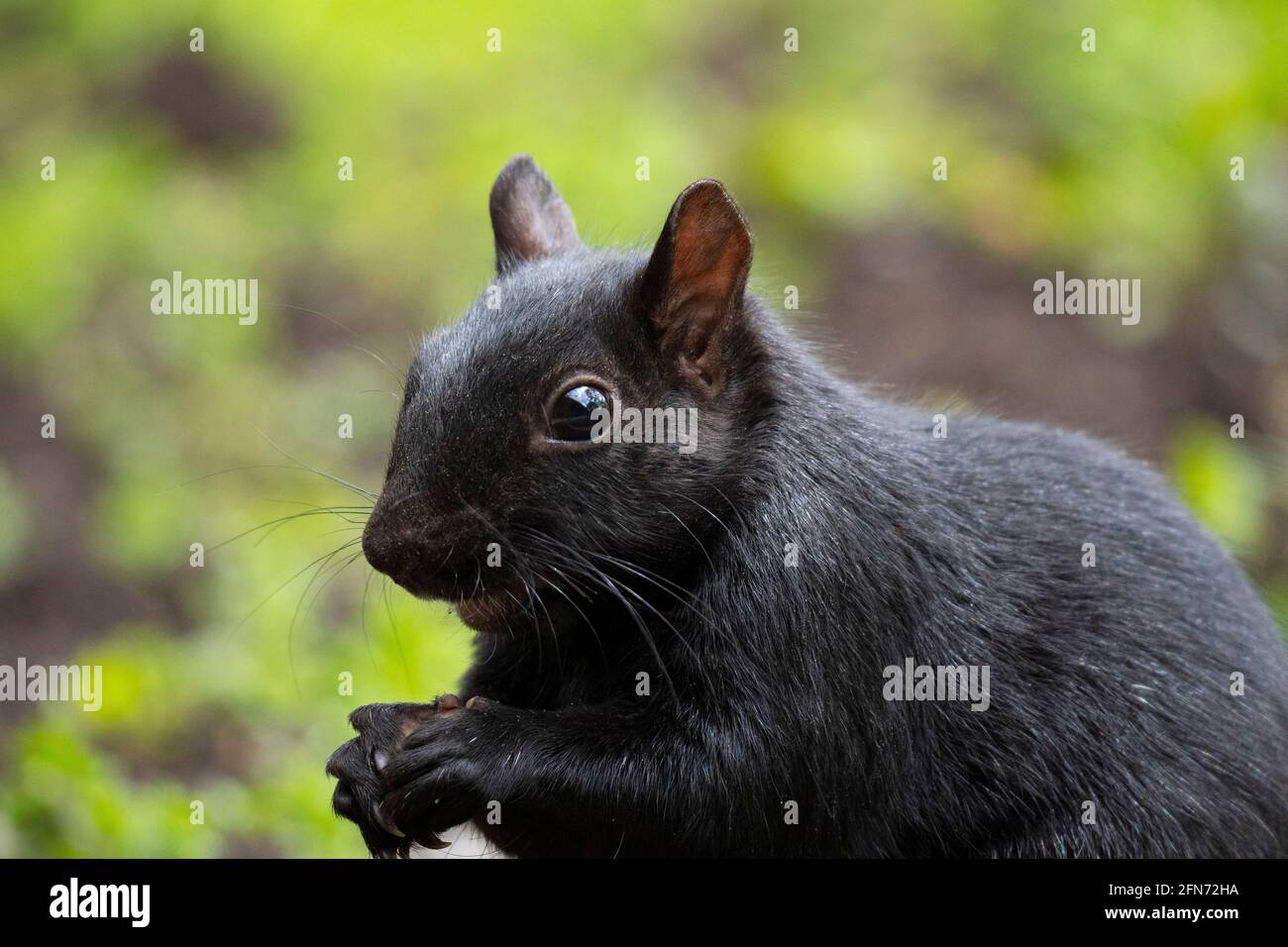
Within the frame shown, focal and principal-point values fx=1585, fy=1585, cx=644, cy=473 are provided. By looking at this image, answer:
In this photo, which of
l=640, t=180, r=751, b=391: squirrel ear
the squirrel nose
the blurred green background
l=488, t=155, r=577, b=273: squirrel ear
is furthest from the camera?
the blurred green background

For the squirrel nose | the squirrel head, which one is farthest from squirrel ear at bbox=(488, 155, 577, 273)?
the squirrel nose

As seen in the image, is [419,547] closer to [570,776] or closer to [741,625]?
[570,776]

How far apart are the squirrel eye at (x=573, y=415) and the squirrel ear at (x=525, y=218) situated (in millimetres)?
895

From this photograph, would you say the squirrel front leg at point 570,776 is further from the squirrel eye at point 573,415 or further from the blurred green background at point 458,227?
the blurred green background at point 458,227

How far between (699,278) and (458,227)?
6.74 metres

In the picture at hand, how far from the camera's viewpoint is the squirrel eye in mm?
3756

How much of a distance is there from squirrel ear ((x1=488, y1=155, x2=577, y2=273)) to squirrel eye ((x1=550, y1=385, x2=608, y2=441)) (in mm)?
895

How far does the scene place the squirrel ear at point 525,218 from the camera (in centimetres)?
465

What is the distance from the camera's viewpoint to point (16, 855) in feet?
15.7

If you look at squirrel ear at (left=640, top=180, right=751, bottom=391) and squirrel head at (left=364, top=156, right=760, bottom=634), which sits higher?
squirrel ear at (left=640, top=180, right=751, bottom=391)

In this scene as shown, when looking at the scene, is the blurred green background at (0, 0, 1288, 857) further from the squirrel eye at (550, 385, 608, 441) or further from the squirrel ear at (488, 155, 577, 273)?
the squirrel eye at (550, 385, 608, 441)

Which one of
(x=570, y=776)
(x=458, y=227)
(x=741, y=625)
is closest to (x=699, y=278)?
(x=741, y=625)

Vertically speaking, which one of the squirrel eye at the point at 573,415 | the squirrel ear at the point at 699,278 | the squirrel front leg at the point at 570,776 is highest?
the squirrel ear at the point at 699,278

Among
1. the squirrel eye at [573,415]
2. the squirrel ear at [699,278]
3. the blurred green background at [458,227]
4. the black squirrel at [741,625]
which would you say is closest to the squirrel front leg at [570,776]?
the black squirrel at [741,625]
